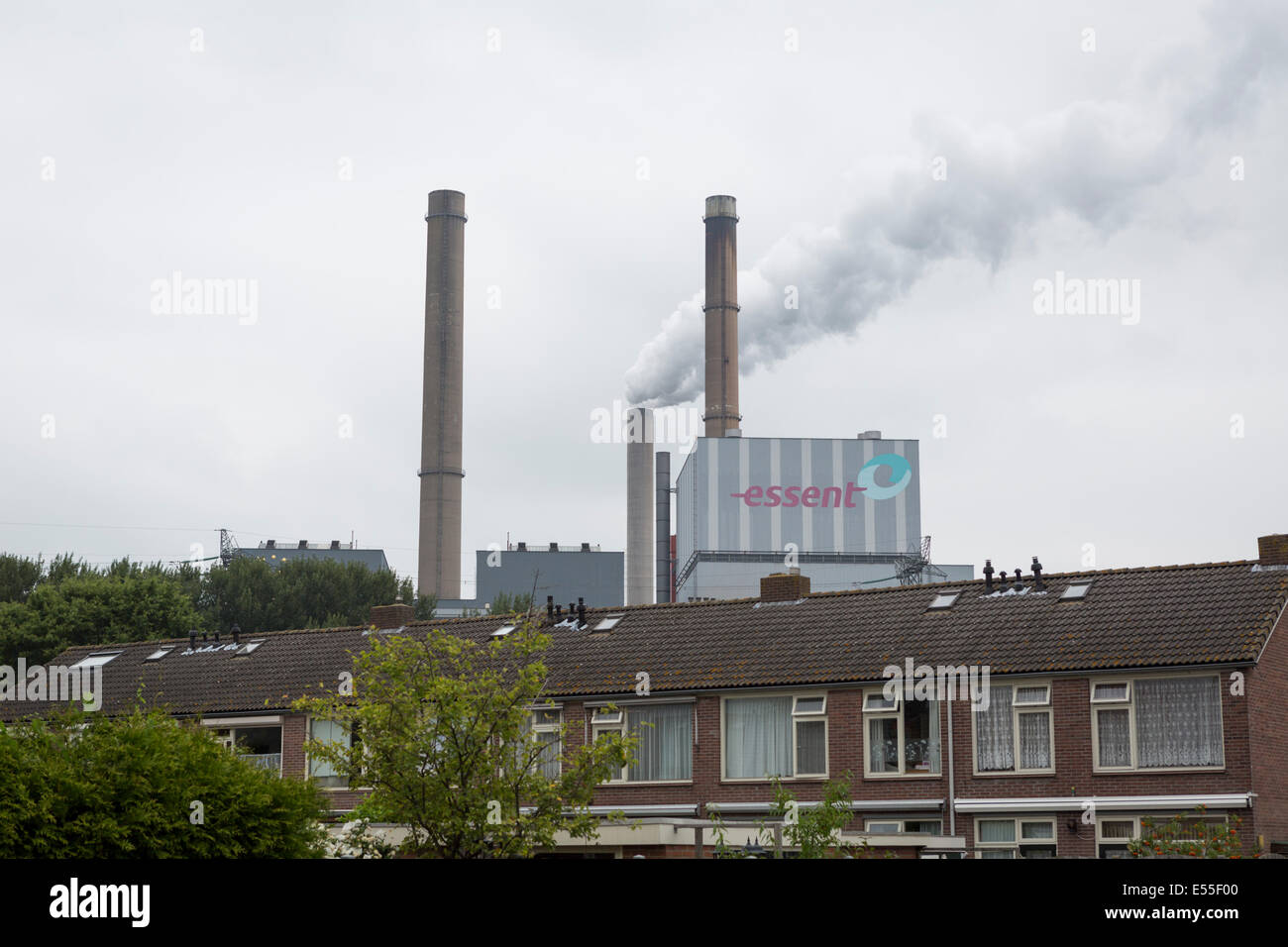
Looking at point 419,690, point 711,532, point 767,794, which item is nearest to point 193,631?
point 767,794

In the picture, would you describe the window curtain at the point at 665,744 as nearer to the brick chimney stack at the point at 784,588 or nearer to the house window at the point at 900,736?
the house window at the point at 900,736

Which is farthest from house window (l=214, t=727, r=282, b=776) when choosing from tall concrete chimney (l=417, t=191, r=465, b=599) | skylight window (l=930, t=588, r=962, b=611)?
tall concrete chimney (l=417, t=191, r=465, b=599)

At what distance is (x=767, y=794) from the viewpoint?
3344 centimetres

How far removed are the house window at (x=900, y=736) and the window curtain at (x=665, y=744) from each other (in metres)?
4.39

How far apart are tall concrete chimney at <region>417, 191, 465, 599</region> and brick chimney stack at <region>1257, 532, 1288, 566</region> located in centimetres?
6382

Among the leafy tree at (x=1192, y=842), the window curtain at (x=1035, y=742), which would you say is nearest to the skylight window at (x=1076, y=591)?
the window curtain at (x=1035, y=742)

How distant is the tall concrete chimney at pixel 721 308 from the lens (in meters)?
94.8

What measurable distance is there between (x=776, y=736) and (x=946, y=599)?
5.60 m

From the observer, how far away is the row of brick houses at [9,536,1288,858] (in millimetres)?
29719

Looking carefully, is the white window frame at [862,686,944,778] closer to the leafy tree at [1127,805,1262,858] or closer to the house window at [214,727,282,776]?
the leafy tree at [1127,805,1262,858]
